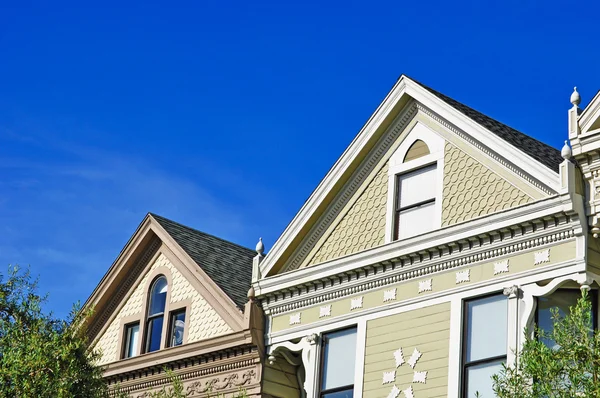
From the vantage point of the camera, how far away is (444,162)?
24.2 metres

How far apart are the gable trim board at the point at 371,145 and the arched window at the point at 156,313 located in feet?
12.5

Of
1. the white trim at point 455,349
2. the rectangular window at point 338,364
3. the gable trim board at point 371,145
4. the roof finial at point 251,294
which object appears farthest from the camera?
the roof finial at point 251,294

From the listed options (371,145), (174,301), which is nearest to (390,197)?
(371,145)

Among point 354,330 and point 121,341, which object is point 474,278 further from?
point 121,341

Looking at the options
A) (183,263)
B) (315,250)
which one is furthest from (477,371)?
(183,263)

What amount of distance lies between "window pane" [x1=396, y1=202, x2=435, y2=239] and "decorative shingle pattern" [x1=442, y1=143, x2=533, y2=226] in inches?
18.4

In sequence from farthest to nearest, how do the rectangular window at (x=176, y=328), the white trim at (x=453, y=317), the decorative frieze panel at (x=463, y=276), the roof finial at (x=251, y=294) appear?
1. the rectangular window at (x=176, y=328)
2. the roof finial at (x=251, y=294)
3. the decorative frieze panel at (x=463, y=276)
4. the white trim at (x=453, y=317)

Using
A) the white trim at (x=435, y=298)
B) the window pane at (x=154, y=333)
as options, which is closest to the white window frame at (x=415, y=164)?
the white trim at (x=435, y=298)

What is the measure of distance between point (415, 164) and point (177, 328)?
759cm

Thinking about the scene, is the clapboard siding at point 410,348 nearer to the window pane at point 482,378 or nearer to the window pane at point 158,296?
the window pane at point 482,378

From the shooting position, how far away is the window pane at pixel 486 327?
21.9 meters

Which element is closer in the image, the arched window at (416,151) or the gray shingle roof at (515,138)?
the gray shingle roof at (515,138)

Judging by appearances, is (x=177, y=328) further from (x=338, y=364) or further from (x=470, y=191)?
(x=470, y=191)

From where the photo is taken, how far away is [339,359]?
24.8 meters
